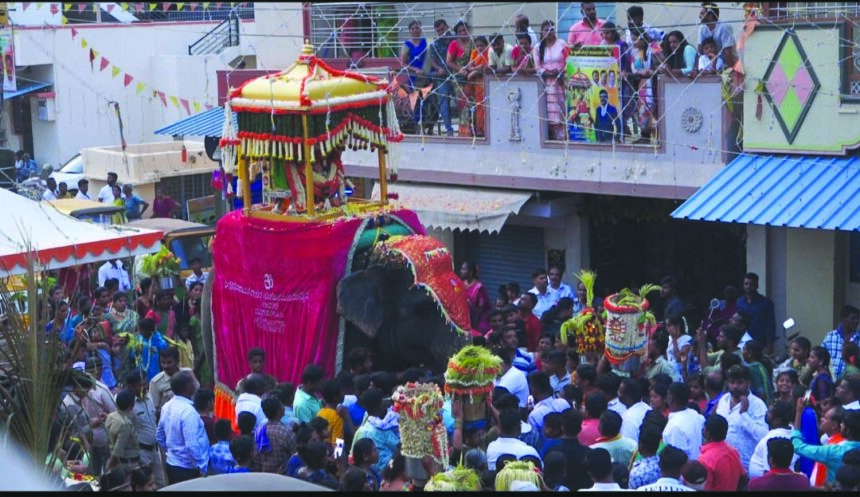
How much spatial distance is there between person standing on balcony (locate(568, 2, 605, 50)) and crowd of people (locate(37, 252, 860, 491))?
3.78 meters

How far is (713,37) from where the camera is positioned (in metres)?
13.5

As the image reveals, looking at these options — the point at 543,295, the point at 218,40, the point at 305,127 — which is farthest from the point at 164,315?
the point at 218,40

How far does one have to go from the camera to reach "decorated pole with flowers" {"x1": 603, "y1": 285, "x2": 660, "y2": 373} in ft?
34.2

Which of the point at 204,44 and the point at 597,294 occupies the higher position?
the point at 204,44

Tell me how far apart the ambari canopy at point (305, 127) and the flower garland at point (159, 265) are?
11.5 ft

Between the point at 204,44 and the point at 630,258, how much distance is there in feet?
45.6

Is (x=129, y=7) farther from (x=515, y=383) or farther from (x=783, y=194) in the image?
(x=515, y=383)

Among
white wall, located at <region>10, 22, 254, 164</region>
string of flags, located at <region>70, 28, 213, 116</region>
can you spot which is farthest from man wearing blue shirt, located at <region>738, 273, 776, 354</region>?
white wall, located at <region>10, 22, 254, 164</region>

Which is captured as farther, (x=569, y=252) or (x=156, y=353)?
(x=569, y=252)

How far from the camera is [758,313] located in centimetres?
1243

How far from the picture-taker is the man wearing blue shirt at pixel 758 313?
12.4 metres

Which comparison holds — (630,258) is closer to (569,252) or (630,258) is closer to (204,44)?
(569,252)

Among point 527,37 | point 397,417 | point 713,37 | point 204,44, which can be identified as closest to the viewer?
point 397,417

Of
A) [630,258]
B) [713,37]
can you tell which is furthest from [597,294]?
[713,37]
